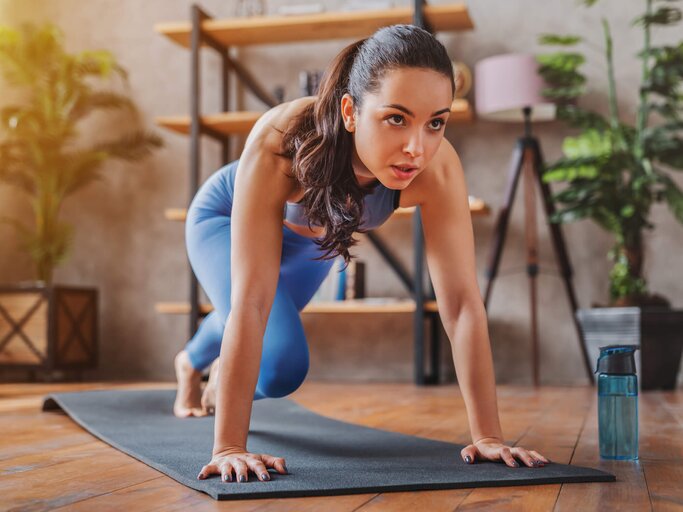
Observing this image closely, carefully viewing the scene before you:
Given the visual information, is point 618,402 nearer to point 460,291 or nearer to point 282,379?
point 460,291

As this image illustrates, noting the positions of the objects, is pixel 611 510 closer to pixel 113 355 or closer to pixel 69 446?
pixel 69 446

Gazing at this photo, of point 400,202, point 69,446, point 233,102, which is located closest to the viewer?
point 400,202

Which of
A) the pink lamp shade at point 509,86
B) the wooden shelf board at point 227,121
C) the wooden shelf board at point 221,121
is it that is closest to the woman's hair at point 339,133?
the pink lamp shade at point 509,86

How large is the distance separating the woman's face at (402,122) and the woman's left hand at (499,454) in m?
0.50

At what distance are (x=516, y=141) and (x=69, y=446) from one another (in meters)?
2.76

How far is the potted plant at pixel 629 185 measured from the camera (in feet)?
11.3

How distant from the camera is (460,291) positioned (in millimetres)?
1601

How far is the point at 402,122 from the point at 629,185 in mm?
2456

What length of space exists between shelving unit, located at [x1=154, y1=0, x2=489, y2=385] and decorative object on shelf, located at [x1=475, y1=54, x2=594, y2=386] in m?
0.12

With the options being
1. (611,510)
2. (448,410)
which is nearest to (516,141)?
(448,410)

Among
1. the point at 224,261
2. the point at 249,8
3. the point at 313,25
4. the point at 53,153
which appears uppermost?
the point at 249,8

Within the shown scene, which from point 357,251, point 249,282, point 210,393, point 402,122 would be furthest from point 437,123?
point 357,251

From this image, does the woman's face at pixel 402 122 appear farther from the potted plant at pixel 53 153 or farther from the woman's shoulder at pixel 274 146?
the potted plant at pixel 53 153

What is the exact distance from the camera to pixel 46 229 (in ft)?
13.8
